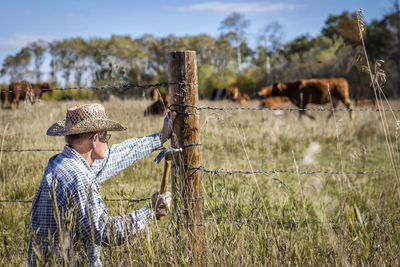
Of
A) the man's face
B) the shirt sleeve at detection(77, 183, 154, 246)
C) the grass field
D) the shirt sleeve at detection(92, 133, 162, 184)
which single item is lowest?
the grass field

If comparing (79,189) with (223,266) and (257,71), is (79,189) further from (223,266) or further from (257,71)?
(257,71)

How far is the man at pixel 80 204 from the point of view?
1855 mm

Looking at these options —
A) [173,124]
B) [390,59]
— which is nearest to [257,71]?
[390,59]

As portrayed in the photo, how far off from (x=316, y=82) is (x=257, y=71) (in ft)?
87.0

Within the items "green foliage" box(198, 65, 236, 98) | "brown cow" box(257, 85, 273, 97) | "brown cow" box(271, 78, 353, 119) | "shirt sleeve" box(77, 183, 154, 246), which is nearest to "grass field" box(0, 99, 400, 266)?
"shirt sleeve" box(77, 183, 154, 246)

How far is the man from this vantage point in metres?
1.85

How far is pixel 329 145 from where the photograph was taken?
8383 millimetres

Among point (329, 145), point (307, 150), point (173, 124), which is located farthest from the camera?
point (329, 145)

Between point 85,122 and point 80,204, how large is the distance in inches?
18.5

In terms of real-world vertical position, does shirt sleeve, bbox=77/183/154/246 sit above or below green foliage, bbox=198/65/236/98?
below

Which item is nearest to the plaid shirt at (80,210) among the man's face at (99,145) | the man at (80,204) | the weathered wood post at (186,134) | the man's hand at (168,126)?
the man at (80,204)

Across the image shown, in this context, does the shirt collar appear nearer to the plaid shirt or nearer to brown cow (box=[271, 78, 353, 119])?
the plaid shirt

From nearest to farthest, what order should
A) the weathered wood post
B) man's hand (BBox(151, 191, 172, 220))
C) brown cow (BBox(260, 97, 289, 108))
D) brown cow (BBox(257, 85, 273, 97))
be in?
man's hand (BBox(151, 191, 172, 220)), the weathered wood post, brown cow (BBox(260, 97, 289, 108)), brown cow (BBox(257, 85, 273, 97))

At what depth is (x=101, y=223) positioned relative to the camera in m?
1.95
